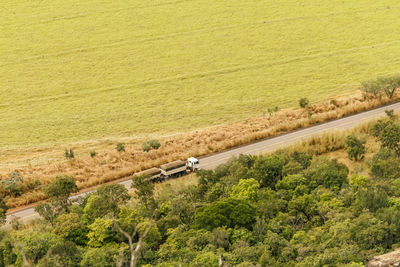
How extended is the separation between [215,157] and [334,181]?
96.3 feet

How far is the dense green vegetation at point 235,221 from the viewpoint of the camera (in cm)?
5041

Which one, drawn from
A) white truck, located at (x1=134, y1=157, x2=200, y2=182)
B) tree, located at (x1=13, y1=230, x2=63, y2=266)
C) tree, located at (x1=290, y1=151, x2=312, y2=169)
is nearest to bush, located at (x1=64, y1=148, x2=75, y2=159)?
white truck, located at (x1=134, y1=157, x2=200, y2=182)

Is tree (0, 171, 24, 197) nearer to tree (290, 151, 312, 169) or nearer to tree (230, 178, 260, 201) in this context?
tree (230, 178, 260, 201)

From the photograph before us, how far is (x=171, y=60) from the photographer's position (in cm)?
14288

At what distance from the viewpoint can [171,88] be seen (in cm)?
12988

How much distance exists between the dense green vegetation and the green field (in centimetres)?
4360

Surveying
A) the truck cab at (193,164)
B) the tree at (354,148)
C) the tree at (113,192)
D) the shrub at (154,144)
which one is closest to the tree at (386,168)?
the tree at (354,148)

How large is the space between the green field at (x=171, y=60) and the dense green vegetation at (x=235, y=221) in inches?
1717

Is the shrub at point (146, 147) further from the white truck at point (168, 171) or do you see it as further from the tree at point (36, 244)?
the tree at point (36, 244)

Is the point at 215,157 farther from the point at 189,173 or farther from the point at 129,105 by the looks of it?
the point at 129,105

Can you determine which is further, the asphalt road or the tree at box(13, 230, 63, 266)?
the asphalt road

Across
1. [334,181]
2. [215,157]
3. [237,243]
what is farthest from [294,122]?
[237,243]

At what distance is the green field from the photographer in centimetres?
11769

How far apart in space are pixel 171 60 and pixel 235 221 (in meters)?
91.9
